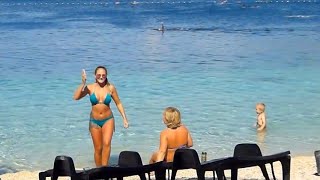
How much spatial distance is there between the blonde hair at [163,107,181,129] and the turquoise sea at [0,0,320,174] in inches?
169

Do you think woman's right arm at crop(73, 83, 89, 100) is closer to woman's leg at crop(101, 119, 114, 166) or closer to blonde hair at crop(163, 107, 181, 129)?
woman's leg at crop(101, 119, 114, 166)

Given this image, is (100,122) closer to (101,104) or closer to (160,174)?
(101,104)

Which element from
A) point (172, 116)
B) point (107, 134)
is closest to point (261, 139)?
point (107, 134)

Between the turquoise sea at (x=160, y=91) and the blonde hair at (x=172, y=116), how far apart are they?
14.1 feet

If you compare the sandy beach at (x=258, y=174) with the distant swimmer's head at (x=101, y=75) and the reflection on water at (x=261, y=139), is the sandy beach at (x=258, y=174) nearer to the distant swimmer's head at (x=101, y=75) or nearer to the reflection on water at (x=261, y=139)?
the distant swimmer's head at (x=101, y=75)

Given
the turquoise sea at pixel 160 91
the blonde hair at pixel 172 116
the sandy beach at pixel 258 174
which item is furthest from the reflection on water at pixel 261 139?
the blonde hair at pixel 172 116

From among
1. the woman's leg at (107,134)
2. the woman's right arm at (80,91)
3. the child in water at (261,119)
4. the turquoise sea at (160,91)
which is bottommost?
the turquoise sea at (160,91)

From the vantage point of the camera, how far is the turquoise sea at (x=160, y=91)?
1378cm

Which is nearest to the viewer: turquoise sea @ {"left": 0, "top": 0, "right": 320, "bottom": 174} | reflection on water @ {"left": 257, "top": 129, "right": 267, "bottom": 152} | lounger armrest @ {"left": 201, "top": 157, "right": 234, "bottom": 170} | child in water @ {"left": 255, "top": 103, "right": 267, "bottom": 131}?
lounger armrest @ {"left": 201, "top": 157, "right": 234, "bottom": 170}

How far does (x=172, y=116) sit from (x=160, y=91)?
12222mm

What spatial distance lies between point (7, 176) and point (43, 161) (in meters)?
1.99

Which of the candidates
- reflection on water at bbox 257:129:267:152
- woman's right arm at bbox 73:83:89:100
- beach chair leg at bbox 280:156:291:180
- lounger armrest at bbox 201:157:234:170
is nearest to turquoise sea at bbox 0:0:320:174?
reflection on water at bbox 257:129:267:152

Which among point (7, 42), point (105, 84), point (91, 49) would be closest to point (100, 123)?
point (105, 84)

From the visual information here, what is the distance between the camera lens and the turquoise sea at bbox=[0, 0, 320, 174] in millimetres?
13781
